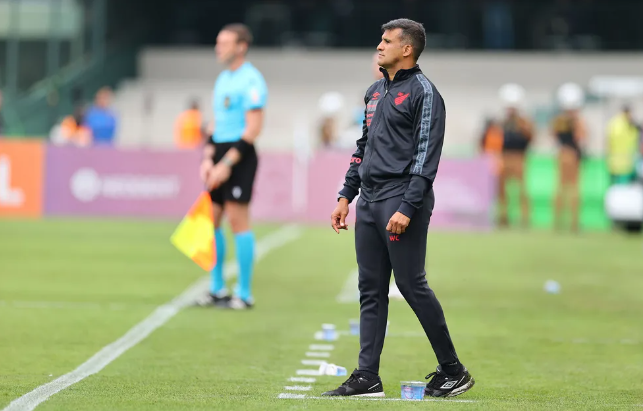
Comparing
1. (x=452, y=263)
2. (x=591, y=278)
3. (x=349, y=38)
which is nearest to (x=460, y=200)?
(x=452, y=263)

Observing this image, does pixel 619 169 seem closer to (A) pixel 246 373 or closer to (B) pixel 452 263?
(B) pixel 452 263

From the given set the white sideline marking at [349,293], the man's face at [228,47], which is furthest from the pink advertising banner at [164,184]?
the man's face at [228,47]

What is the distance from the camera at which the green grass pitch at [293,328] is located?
20.1ft

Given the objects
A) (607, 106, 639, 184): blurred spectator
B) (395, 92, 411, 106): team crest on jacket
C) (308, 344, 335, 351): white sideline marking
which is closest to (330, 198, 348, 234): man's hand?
(395, 92, 411, 106): team crest on jacket

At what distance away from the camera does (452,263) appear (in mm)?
13977

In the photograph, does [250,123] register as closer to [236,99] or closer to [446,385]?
[236,99]

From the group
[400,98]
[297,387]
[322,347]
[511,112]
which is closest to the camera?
[400,98]

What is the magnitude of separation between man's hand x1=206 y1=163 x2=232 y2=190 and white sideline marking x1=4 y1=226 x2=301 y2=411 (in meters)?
1.07

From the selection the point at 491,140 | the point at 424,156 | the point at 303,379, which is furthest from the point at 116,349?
the point at 491,140

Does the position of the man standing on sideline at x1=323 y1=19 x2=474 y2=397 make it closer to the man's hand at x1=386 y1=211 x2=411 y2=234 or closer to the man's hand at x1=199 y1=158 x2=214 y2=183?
the man's hand at x1=386 y1=211 x2=411 y2=234

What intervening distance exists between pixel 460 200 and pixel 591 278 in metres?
7.41

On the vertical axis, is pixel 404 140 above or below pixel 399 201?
above

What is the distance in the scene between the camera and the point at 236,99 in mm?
9492

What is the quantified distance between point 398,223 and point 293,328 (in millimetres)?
3182
